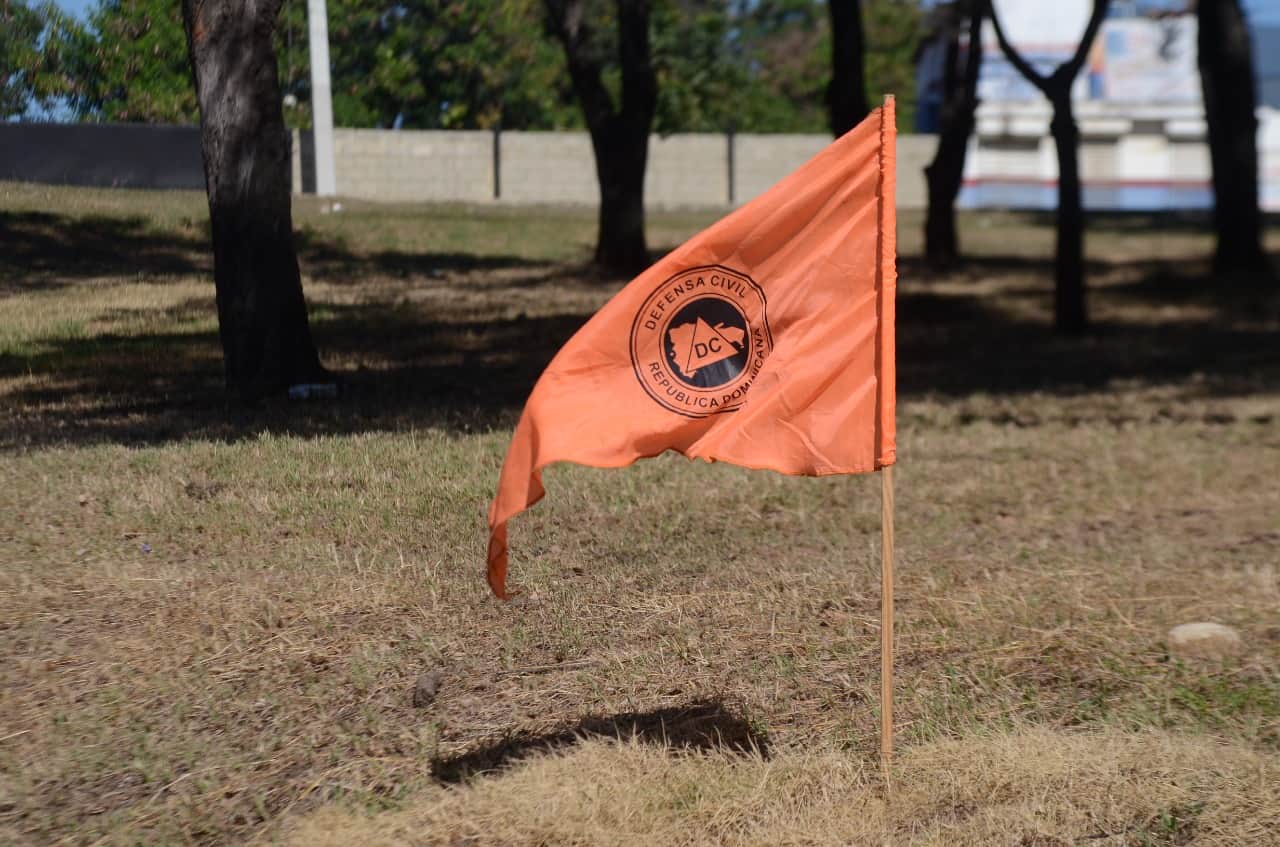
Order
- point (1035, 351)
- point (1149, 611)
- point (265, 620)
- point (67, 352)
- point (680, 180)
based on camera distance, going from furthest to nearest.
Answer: point (680, 180)
point (1035, 351)
point (67, 352)
point (1149, 611)
point (265, 620)

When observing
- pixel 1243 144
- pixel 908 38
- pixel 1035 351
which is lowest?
pixel 1035 351

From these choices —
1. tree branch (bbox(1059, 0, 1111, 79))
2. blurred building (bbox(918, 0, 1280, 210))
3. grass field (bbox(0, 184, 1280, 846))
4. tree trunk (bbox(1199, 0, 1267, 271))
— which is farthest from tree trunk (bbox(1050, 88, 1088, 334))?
blurred building (bbox(918, 0, 1280, 210))

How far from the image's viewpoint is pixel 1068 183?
651 inches

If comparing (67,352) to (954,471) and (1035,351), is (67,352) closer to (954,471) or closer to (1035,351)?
(954,471)

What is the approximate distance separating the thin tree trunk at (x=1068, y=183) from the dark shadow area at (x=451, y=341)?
375mm

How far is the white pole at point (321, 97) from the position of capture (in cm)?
1945

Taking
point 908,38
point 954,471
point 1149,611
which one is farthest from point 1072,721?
point 908,38

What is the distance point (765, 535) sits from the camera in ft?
27.2

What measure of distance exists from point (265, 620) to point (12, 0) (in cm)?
892

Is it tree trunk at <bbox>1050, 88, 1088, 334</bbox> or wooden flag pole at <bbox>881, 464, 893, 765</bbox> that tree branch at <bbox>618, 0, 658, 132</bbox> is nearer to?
tree trunk at <bbox>1050, 88, 1088, 334</bbox>

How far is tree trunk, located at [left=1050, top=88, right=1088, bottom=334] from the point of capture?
53.7ft

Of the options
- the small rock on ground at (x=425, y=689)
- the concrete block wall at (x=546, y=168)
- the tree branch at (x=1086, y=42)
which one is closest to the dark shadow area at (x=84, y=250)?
the small rock on ground at (x=425, y=689)

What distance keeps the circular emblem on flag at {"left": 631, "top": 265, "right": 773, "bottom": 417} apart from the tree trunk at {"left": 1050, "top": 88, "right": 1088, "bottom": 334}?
12.2m

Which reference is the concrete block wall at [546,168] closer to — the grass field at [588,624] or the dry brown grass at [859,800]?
the grass field at [588,624]
